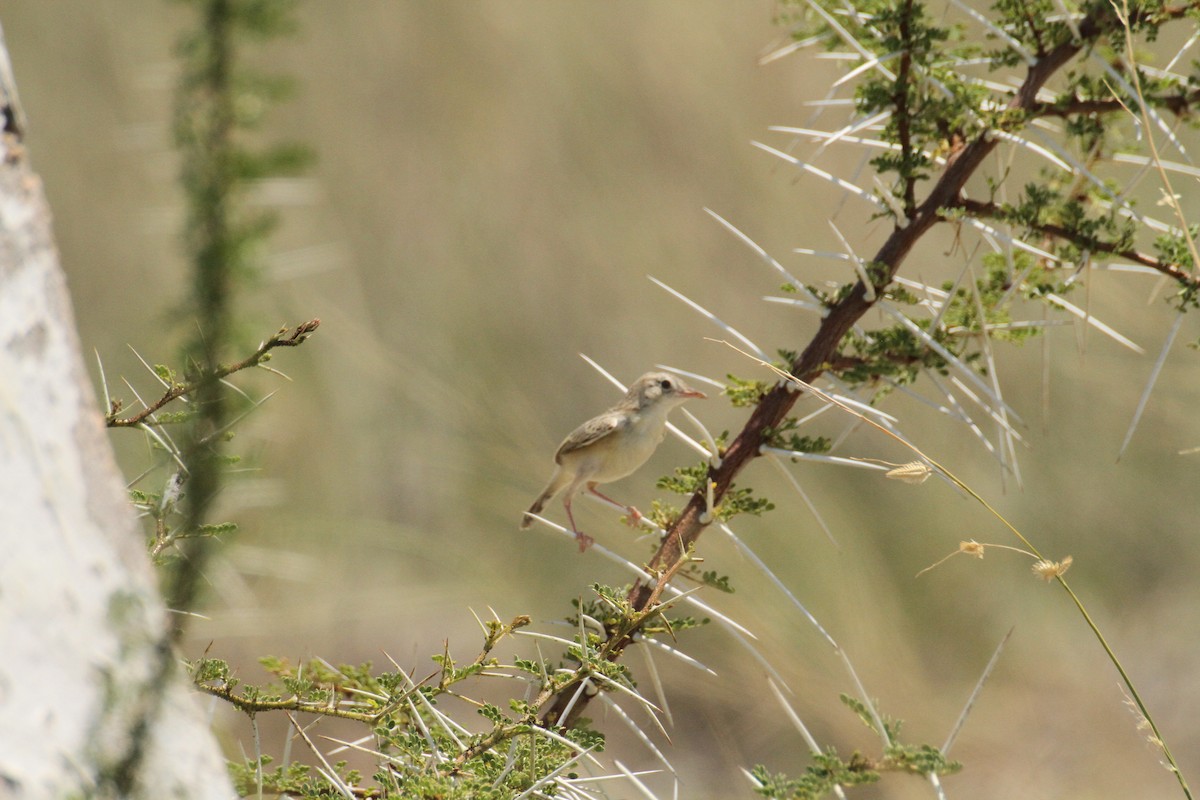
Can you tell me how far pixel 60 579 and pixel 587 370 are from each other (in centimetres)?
631

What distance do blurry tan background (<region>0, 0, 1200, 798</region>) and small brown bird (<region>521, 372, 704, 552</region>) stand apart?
1690 millimetres

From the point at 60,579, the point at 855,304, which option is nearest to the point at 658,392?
the point at 855,304

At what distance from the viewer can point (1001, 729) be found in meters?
6.53

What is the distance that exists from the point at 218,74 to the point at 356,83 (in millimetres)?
6920

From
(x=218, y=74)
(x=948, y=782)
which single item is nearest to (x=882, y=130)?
(x=218, y=74)

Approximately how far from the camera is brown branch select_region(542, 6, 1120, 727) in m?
2.36

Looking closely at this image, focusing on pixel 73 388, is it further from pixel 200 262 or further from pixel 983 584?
pixel 983 584

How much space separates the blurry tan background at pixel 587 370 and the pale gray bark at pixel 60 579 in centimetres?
495

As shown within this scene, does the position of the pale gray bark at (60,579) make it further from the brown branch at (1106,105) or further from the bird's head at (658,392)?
the bird's head at (658,392)

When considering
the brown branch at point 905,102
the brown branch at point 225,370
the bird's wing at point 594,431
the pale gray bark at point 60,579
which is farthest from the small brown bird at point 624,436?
the pale gray bark at point 60,579

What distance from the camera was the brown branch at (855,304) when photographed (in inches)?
93.0

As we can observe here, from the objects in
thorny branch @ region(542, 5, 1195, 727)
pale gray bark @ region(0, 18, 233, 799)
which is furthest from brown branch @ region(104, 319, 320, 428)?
thorny branch @ region(542, 5, 1195, 727)

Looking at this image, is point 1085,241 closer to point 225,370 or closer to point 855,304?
point 855,304

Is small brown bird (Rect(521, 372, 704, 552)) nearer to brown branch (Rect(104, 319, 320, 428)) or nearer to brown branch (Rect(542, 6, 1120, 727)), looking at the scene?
brown branch (Rect(542, 6, 1120, 727))
